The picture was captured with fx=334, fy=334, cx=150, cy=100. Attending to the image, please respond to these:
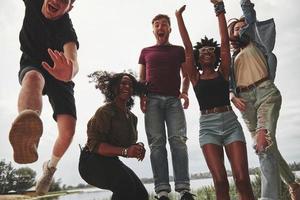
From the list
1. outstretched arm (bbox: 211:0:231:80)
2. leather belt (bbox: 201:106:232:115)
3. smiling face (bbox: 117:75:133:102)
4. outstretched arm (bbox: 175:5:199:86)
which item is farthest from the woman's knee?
outstretched arm (bbox: 211:0:231:80)

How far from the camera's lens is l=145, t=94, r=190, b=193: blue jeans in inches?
141

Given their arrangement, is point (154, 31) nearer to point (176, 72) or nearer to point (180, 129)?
point (176, 72)

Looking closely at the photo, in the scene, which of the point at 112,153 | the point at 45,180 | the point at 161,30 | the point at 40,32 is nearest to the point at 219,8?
the point at 161,30

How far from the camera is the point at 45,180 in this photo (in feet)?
12.0

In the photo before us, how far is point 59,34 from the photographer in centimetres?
377

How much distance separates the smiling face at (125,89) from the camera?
3.73 m

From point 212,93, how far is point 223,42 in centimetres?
56

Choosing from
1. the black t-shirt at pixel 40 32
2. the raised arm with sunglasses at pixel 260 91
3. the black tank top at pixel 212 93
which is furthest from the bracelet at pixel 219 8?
the black t-shirt at pixel 40 32

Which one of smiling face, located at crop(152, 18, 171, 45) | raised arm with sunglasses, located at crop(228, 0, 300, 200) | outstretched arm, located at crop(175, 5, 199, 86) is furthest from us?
smiling face, located at crop(152, 18, 171, 45)

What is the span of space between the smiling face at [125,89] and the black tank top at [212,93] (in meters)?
0.79

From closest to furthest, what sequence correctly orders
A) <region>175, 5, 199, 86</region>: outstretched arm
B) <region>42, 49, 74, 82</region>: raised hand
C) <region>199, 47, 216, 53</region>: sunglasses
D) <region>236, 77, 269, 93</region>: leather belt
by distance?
<region>42, 49, 74, 82</region>: raised hand, <region>236, 77, 269, 93</region>: leather belt, <region>175, 5, 199, 86</region>: outstretched arm, <region>199, 47, 216, 53</region>: sunglasses

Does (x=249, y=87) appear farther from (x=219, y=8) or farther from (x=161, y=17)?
(x=161, y=17)

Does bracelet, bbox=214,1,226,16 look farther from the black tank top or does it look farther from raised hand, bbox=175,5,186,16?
the black tank top

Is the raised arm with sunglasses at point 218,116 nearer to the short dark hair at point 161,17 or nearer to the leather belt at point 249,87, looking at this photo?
the leather belt at point 249,87
